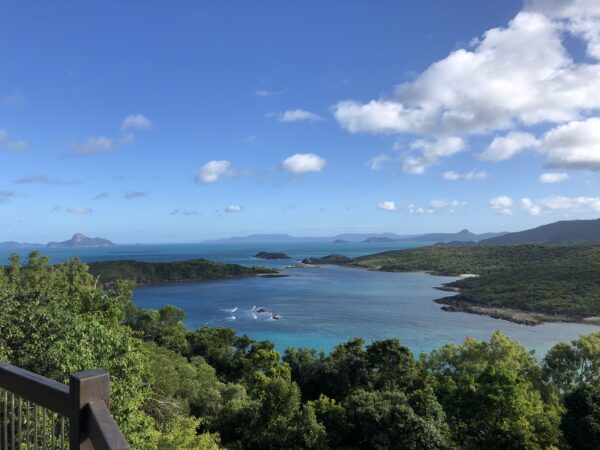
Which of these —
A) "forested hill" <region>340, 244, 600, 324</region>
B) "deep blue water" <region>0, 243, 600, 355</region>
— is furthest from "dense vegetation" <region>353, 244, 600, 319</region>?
"deep blue water" <region>0, 243, 600, 355</region>

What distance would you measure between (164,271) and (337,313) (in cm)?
5448

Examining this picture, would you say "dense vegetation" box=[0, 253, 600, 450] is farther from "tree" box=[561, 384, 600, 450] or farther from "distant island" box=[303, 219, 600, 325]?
"distant island" box=[303, 219, 600, 325]

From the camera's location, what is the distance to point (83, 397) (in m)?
1.88

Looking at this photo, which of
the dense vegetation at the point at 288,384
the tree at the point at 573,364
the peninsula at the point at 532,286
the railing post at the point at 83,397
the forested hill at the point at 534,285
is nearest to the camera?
the railing post at the point at 83,397

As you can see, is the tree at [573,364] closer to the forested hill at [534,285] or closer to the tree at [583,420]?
the tree at [583,420]

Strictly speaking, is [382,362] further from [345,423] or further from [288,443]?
[288,443]

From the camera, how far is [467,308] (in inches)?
2382

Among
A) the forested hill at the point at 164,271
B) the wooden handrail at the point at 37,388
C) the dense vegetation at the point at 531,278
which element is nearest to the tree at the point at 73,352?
the wooden handrail at the point at 37,388

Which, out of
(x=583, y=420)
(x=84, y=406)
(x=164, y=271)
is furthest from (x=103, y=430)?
(x=164, y=271)

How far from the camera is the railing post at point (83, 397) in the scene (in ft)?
6.16

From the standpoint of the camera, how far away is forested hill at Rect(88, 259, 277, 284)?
9059 centimetres

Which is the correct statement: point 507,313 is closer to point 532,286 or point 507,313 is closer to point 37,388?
point 532,286

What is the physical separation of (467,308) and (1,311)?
196 feet

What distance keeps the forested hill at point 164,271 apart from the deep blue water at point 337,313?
269 inches
